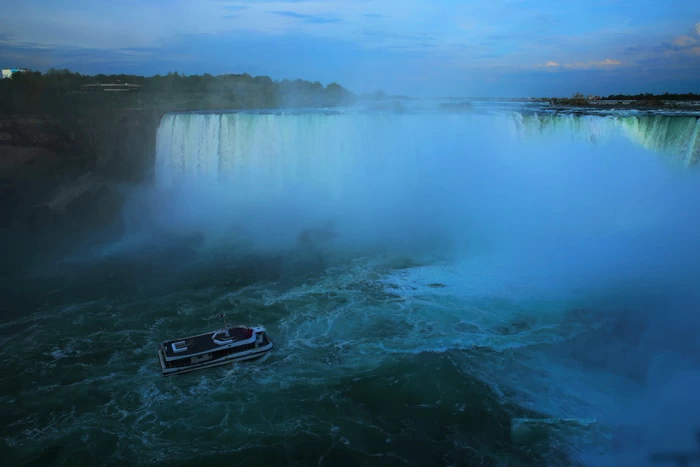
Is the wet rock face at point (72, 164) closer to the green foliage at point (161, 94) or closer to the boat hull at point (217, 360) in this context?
the green foliage at point (161, 94)

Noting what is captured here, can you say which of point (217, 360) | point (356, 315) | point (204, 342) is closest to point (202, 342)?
point (204, 342)

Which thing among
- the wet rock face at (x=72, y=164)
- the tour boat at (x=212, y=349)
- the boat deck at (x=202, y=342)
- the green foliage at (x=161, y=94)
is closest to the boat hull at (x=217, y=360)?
the tour boat at (x=212, y=349)

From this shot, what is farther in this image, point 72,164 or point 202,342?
point 72,164

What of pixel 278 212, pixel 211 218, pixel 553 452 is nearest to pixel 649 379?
pixel 553 452

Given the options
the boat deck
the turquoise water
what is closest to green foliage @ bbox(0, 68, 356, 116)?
the turquoise water

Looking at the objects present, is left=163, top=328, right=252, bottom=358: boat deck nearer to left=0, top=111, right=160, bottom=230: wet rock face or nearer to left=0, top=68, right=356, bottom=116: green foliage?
left=0, top=111, right=160, bottom=230: wet rock face

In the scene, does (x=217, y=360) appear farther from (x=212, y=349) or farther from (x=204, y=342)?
(x=204, y=342)
